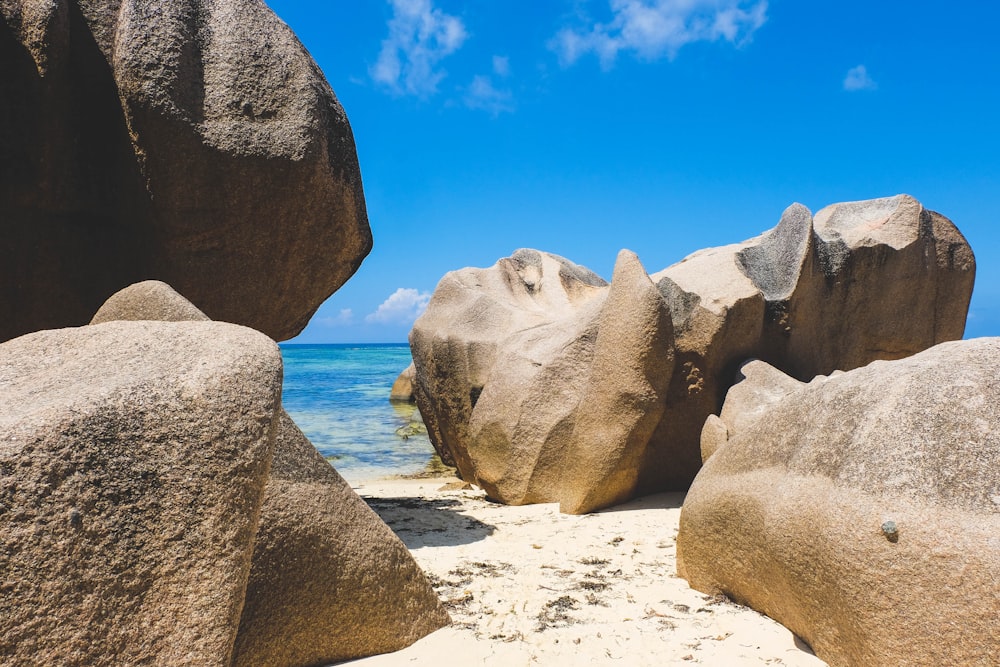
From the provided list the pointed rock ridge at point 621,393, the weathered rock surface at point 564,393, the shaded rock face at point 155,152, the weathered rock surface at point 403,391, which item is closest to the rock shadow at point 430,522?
the weathered rock surface at point 564,393

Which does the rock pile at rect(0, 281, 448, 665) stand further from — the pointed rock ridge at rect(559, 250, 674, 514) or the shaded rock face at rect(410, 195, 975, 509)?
the shaded rock face at rect(410, 195, 975, 509)

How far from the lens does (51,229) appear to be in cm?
369

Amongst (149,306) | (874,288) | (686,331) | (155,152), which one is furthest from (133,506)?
(874,288)

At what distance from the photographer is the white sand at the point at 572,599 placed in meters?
2.62

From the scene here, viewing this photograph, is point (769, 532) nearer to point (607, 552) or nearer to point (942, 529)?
point (942, 529)

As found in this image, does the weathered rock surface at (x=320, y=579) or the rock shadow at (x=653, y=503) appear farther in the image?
the rock shadow at (x=653, y=503)

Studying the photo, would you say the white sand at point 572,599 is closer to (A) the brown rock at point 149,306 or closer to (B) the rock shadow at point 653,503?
(B) the rock shadow at point 653,503

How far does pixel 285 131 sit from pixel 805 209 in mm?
4234

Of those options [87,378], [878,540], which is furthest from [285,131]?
[878,540]

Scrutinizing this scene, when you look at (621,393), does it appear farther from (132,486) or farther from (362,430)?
(362,430)

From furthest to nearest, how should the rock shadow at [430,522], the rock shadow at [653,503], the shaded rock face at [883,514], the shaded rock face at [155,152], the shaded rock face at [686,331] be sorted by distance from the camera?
the shaded rock face at [686,331] → the rock shadow at [653,503] → the rock shadow at [430,522] → the shaded rock face at [155,152] → the shaded rock face at [883,514]

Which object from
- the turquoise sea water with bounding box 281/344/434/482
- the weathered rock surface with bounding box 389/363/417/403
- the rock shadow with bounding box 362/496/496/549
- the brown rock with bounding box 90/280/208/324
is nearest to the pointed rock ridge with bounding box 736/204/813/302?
the rock shadow with bounding box 362/496/496/549

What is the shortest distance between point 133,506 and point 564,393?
4.06 meters

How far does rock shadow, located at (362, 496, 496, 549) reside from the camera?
4.43 meters
